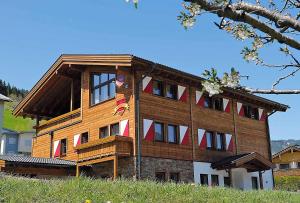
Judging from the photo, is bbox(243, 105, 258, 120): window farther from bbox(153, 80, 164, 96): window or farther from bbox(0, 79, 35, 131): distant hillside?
bbox(0, 79, 35, 131): distant hillside

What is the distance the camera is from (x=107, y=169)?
2164 cm

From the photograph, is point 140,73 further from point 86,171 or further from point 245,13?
point 245,13

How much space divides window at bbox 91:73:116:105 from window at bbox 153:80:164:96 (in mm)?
2086

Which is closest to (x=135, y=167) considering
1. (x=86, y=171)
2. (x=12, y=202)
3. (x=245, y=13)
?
(x=86, y=171)

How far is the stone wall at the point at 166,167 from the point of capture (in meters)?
20.1

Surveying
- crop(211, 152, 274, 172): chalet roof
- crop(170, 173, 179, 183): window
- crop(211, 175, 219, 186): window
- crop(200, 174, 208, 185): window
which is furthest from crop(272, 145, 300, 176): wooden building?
crop(170, 173, 179, 183): window

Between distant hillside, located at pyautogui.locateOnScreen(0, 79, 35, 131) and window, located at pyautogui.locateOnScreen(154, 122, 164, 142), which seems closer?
window, located at pyautogui.locateOnScreen(154, 122, 164, 142)

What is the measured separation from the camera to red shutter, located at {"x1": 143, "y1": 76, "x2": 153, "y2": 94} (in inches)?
828

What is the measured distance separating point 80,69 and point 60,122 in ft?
12.2

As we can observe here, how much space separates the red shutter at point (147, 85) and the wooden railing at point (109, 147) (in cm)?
269

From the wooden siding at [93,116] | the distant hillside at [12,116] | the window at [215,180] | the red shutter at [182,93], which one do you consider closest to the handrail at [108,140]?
the wooden siding at [93,116]

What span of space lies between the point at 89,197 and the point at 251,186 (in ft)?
59.5

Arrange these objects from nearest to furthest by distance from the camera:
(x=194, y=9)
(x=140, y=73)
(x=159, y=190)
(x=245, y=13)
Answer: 1. (x=245, y=13)
2. (x=194, y=9)
3. (x=159, y=190)
4. (x=140, y=73)

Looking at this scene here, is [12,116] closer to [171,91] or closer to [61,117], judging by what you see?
[61,117]
